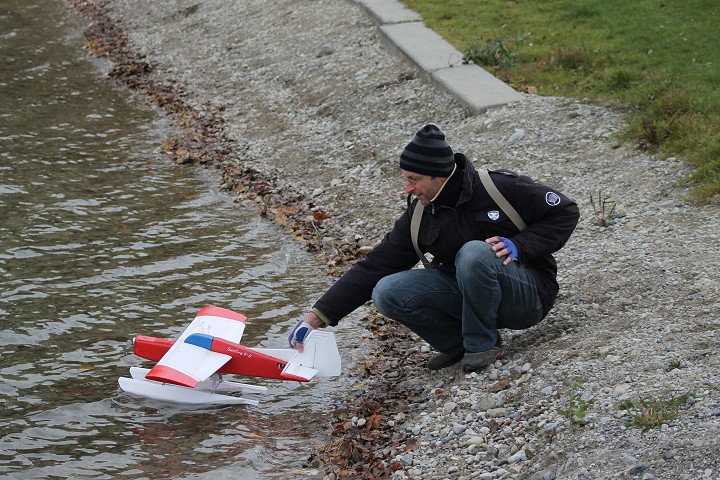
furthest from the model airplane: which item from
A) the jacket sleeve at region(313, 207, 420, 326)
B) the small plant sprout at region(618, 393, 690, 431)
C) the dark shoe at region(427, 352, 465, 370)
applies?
the small plant sprout at region(618, 393, 690, 431)

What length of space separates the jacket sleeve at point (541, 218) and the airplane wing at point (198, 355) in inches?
103

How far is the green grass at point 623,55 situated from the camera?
401 inches

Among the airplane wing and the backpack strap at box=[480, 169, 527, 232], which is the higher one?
the backpack strap at box=[480, 169, 527, 232]

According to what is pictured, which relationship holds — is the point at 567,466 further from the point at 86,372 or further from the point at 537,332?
the point at 86,372

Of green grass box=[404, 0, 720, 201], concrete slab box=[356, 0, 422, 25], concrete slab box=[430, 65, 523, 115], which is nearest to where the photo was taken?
green grass box=[404, 0, 720, 201]

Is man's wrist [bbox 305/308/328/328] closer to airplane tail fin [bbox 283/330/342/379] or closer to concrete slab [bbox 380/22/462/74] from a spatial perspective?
airplane tail fin [bbox 283/330/342/379]

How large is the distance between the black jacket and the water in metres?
1.15

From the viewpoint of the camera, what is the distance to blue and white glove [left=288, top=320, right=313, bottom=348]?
23.7 ft

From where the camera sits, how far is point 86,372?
26.6 ft

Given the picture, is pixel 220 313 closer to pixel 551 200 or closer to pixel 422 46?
pixel 551 200

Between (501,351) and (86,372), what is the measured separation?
3474 mm

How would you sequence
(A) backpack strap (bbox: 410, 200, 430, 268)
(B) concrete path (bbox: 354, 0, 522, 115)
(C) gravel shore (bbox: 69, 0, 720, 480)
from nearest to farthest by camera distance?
(C) gravel shore (bbox: 69, 0, 720, 480), (A) backpack strap (bbox: 410, 200, 430, 268), (B) concrete path (bbox: 354, 0, 522, 115)

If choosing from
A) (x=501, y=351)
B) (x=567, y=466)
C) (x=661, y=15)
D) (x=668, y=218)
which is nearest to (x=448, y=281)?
(x=501, y=351)

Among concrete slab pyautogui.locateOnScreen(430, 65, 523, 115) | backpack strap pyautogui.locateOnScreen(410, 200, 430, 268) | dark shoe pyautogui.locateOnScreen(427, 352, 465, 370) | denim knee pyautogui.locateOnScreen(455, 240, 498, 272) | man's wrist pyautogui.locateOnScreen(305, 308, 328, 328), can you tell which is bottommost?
dark shoe pyautogui.locateOnScreen(427, 352, 465, 370)
